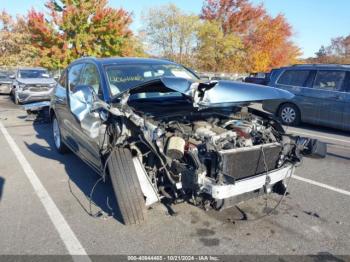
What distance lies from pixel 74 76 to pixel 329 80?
254 inches

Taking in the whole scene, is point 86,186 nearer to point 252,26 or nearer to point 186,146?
point 186,146

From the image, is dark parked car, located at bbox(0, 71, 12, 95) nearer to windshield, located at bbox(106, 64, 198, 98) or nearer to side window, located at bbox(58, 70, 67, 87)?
side window, located at bbox(58, 70, 67, 87)

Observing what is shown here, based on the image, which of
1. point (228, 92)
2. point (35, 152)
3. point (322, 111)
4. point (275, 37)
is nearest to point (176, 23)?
point (275, 37)

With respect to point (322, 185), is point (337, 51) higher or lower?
higher

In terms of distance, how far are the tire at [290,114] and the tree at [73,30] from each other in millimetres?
17842

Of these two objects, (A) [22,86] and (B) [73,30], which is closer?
(A) [22,86]

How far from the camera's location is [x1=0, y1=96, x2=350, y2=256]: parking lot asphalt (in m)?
2.95

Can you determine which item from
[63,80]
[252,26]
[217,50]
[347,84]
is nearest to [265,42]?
[252,26]

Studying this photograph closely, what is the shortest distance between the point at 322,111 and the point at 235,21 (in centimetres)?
2819

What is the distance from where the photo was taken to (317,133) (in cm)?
829

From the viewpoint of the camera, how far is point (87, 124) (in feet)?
12.0

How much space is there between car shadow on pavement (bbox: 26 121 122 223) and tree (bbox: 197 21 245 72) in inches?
1142

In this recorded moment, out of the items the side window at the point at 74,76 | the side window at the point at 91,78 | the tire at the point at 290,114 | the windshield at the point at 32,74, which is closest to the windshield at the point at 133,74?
the side window at the point at 91,78

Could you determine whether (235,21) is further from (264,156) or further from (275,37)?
(264,156)
